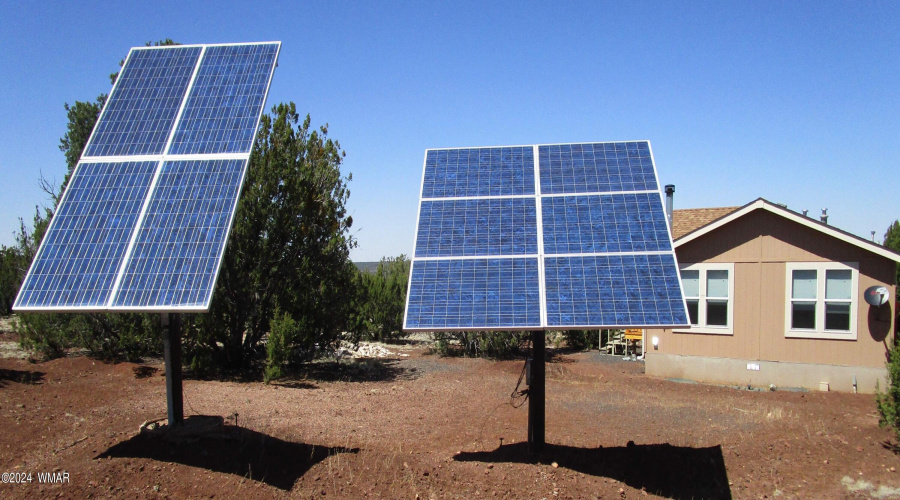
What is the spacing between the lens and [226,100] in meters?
9.48

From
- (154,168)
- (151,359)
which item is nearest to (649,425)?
(154,168)

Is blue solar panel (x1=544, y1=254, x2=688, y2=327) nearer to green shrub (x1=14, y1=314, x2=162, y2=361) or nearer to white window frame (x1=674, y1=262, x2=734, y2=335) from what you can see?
white window frame (x1=674, y1=262, x2=734, y2=335)

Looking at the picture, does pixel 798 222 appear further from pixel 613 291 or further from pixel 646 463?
pixel 613 291

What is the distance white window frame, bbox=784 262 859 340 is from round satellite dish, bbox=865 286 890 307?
15.6 inches

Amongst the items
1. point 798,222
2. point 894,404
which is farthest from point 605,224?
point 798,222

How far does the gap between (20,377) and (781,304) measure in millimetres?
17758

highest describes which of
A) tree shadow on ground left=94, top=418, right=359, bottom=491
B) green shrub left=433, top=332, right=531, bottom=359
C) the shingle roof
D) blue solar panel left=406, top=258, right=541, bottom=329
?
the shingle roof

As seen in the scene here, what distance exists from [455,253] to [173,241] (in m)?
3.64

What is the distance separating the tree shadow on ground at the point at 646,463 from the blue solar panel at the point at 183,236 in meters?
4.14

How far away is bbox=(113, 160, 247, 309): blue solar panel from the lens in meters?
7.18

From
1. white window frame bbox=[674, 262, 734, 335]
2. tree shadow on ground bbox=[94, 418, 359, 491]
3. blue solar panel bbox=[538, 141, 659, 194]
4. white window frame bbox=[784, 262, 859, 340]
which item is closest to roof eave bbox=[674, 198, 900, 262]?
white window frame bbox=[784, 262, 859, 340]

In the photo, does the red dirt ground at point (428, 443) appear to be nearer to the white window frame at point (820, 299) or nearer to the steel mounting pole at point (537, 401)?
the steel mounting pole at point (537, 401)

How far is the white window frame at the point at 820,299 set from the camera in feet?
48.4

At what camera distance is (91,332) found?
15.7 m
